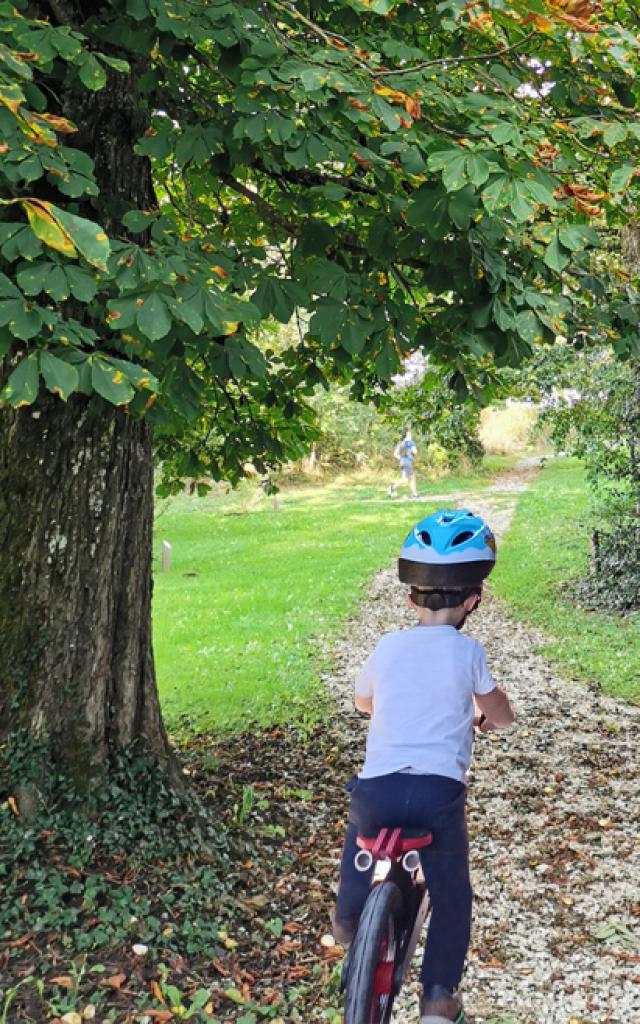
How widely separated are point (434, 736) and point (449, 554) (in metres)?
0.59

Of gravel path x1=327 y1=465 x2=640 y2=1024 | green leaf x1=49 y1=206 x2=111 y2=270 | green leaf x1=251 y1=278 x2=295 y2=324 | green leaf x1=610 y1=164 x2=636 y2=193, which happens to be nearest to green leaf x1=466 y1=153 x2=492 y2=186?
green leaf x1=610 y1=164 x2=636 y2=193

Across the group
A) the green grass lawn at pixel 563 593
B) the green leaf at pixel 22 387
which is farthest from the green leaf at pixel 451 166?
the green grass lawn at pixel 563 593

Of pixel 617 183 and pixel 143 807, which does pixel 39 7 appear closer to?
pixel 617 183

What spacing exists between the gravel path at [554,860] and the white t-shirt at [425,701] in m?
1.66

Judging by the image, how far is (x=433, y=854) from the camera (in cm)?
277

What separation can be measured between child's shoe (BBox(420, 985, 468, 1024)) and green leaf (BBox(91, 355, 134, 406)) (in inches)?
83.4

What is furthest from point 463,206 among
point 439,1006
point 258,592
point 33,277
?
point 258,592

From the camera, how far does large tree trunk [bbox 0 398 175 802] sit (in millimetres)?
4250

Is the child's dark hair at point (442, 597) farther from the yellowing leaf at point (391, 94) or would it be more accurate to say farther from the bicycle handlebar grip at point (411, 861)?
the yellowing leaf at point (391, 94)

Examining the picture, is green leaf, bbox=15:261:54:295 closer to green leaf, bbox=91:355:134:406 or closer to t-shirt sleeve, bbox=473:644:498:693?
green leaf, bbox=91:355:134:406

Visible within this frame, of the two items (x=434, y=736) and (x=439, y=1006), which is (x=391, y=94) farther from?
(x=439, y=1006)

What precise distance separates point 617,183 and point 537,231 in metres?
0.30

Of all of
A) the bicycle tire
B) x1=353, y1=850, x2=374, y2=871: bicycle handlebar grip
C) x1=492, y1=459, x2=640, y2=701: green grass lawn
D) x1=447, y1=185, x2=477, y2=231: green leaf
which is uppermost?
x1=447, y1=185, x2=477, y2=231: green leaf

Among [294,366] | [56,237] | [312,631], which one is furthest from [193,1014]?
[312,631]
